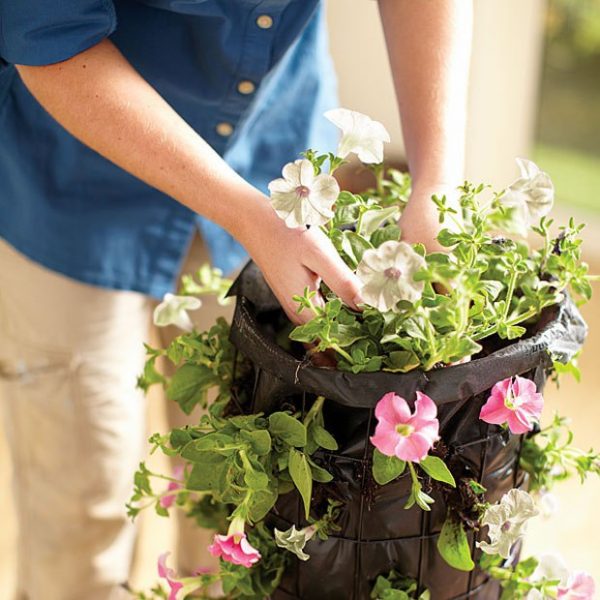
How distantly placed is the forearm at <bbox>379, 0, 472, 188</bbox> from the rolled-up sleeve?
31 centimetres

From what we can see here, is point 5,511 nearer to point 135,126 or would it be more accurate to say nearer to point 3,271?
point 3,271

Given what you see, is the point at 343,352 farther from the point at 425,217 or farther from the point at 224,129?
the point at 224,129

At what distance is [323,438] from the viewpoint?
789 mm

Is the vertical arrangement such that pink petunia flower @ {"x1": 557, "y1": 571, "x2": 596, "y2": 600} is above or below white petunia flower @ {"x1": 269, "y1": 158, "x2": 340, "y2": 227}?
below

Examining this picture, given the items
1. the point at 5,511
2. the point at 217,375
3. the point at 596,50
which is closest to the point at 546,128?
the point at 596,50

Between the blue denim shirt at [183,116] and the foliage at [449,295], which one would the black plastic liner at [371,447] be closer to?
the foliage at [449,295]

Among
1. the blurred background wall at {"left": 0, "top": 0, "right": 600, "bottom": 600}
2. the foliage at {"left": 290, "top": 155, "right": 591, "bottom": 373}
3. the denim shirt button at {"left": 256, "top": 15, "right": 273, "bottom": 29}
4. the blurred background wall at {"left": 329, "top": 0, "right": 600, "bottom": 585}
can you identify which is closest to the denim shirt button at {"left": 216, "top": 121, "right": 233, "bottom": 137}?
the denim shirt button at {"left": 256, "top": 15, "right": 273, "bottom": 29}

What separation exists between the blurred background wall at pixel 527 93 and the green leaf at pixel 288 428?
1.32 metres

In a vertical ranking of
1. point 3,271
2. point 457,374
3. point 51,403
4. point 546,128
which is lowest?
point 546,128

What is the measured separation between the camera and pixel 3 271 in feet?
4.22

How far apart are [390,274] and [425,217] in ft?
0.64

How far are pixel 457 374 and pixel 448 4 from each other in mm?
442

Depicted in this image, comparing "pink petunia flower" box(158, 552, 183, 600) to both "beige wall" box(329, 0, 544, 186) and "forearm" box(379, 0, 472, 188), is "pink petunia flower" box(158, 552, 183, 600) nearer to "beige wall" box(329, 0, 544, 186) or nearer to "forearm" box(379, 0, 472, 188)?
"forearm" box(379, 0, 472, 188)

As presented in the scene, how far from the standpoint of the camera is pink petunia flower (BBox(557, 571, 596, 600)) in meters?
0.88
